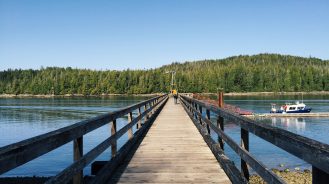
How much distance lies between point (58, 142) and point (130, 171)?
A: 10.5ft

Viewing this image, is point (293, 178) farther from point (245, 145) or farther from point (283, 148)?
point (283, 148)

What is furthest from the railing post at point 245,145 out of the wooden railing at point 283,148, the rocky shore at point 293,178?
the rocky shore at point 293,178

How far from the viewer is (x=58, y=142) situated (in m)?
3.98

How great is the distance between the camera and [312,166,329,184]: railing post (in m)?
2.56

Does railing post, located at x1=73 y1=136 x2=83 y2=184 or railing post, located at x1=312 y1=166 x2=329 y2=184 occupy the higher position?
railing post, located at x1=312 y1=166 x2=329 y2=184

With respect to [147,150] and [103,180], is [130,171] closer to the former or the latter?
[103,180]

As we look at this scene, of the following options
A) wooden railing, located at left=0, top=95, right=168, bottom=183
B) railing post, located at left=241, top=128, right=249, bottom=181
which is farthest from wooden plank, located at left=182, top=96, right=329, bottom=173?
wooden railing, located at left=0, top=95, right=168, bottom=183

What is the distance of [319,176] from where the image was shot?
103 inches

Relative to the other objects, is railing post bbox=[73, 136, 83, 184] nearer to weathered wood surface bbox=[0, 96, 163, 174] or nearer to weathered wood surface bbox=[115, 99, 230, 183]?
weathered wood surface bbox=[0, 96, 163, 174]

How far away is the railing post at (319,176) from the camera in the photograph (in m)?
2.56

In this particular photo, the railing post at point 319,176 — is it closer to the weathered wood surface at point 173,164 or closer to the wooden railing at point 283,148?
the wooden railing at point 283,148

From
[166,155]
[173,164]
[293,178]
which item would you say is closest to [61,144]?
[173,164]

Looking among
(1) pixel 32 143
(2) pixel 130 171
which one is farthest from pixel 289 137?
(2) pixel 130 171

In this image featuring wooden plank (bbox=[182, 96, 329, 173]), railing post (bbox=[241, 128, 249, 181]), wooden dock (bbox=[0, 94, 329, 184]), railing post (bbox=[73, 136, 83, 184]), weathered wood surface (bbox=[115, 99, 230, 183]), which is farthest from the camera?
weathered wood surface (bbox=[115, 99, 230, 183])
